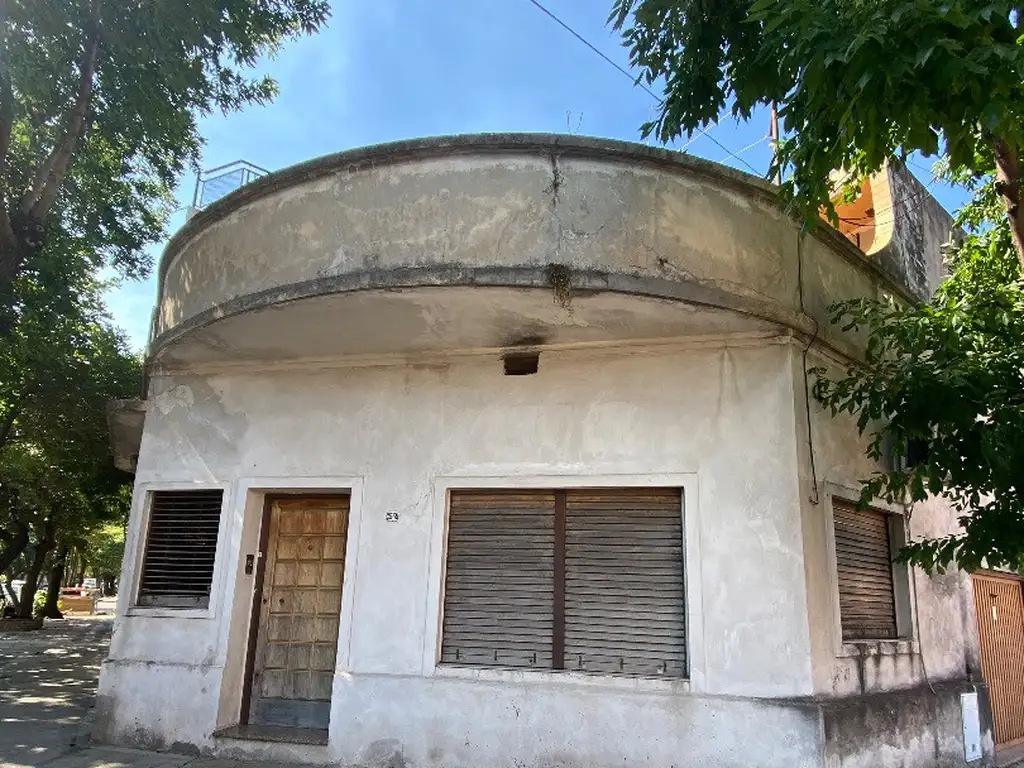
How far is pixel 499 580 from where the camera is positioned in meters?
6.74

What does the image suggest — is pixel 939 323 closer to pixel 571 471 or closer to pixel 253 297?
pixel 571 471

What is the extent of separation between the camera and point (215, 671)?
7.04m

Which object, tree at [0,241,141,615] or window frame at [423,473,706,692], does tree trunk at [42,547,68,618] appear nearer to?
tree at [0,241,141,615]

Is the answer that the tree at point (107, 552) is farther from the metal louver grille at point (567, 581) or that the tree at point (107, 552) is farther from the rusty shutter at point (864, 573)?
the rusty shutter at point (864, 573)

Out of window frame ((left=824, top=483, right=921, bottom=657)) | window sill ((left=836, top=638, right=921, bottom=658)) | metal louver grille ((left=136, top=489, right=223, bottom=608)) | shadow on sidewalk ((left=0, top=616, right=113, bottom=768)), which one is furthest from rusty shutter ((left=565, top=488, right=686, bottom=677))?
shadow on sidewalk ((left=0, top=616, right=113, bottom=768))

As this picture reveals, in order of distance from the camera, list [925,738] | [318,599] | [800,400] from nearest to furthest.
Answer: [800,400]
[925,738]
[318,599]

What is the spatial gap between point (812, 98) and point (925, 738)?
582cm

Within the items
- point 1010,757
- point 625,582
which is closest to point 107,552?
point 625,582

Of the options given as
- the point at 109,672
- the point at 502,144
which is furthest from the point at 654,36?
the point at 109,672

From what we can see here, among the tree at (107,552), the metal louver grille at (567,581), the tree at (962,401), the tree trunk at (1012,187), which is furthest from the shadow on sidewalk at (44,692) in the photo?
the tree at (107,552)

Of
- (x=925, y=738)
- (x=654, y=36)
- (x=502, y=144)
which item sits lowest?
(x=925, y=738)

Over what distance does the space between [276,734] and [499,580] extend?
7.92ft

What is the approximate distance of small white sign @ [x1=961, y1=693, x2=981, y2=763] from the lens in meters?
7.60

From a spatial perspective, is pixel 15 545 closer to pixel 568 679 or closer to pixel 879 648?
pixel 568 679
